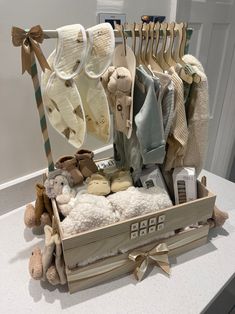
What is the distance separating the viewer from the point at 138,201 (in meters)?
0.63

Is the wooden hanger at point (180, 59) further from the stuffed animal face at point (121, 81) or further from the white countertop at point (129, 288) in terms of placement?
the white countertop at point (129, 288)


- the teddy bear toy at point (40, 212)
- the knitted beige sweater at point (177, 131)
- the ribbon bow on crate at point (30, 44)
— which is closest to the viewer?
the ribbon bow on crate at point (30, 44)

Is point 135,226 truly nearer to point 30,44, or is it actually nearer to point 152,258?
point 152,258

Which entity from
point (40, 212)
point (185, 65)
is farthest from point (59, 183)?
point (185, 65)

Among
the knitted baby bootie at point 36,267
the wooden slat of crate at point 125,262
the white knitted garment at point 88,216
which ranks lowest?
the wooden slat of crate at point 125,262

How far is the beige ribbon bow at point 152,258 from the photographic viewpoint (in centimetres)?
65

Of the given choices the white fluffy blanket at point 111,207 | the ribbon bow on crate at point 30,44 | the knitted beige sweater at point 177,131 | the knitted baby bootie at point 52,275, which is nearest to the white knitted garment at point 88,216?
the white fluffy blanket at point 111,207

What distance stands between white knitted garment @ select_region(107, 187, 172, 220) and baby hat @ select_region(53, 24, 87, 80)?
0.31 metres

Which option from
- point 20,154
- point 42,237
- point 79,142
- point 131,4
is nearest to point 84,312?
point 42,237

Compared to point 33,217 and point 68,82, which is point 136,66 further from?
point 33,217

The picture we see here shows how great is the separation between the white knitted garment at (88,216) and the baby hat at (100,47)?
30 centimetres

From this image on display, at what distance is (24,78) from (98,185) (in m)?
0.39

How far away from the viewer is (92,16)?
823 millimetres

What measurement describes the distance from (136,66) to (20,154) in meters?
0.47
